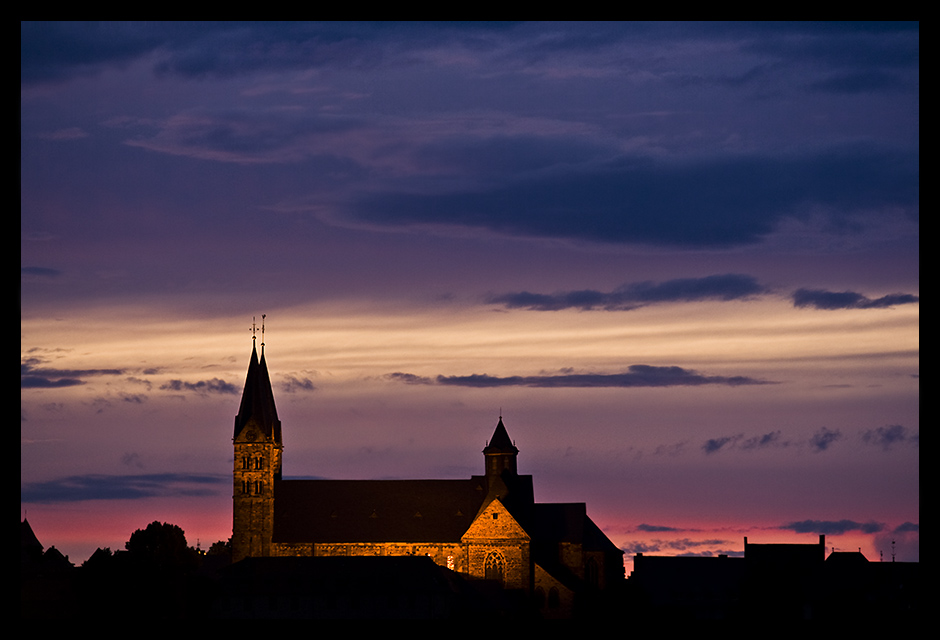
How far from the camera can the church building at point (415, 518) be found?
107688 mm

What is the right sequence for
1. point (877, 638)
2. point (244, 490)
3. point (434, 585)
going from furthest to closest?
point (244, 490)
point (434, 585)
point (877, 638)

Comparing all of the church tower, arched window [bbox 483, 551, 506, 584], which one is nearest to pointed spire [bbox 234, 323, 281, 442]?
the church tower

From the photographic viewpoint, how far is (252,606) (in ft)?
334

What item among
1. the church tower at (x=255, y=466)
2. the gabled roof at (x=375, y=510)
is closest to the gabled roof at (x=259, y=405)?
the church tower at (x=255, y=466)

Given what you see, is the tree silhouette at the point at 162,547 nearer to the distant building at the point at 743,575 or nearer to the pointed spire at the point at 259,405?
the pointed spire at the point at 259,405

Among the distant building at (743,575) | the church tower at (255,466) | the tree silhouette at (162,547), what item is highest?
the church tower at (255,466)

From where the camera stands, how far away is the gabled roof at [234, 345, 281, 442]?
11406cm

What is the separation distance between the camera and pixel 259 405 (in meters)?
114

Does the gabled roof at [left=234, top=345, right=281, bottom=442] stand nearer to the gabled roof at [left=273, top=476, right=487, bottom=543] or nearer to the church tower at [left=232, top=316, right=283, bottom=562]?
the church tower at [left=232, top=316, right=283, bottom=562]

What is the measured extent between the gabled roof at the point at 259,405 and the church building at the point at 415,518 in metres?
0.08
